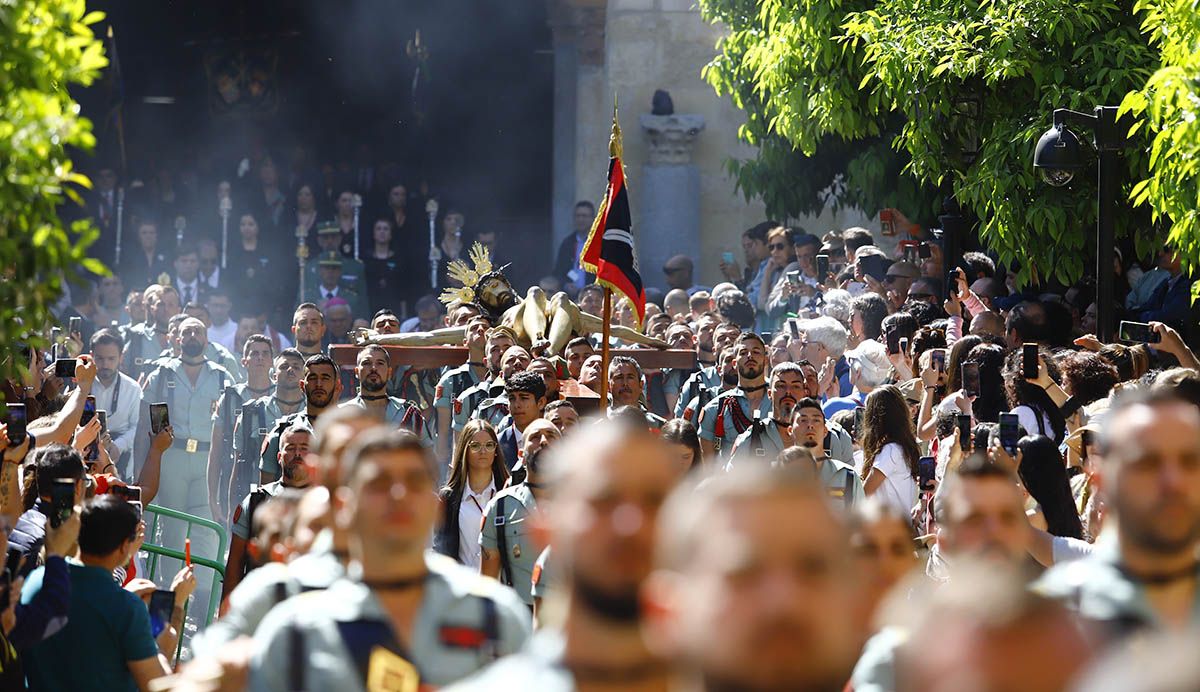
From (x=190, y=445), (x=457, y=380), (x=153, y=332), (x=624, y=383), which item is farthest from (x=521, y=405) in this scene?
(x=153, y=332)

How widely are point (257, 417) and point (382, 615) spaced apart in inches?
320

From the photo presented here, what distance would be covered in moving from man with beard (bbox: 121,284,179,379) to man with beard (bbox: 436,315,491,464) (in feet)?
11.5

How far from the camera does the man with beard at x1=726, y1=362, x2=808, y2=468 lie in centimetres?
1009

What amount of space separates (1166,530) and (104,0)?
26169mm

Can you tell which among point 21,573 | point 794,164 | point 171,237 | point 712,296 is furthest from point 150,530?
point 171,237

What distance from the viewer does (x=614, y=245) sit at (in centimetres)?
1223

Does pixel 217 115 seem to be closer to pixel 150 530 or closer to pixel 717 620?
pixel 150 530

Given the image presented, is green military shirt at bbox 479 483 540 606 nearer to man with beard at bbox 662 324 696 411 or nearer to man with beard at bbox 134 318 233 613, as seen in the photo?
man with beard at bbox 134 318 233 613

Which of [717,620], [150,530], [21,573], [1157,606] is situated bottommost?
[150,530]

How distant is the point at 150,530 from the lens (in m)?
12.2

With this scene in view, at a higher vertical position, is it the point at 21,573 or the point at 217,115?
the point at 217,115

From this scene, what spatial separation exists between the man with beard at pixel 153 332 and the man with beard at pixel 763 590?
47.9ft

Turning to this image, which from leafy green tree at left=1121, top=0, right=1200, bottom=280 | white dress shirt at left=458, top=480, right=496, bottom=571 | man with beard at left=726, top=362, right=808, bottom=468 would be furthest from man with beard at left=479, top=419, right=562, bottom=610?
leafy green tree at left=1121, top=0, right=1200, bottom=280

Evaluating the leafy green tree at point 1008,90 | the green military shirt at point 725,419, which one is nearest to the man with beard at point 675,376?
the leafy green tree at point 1008,90
